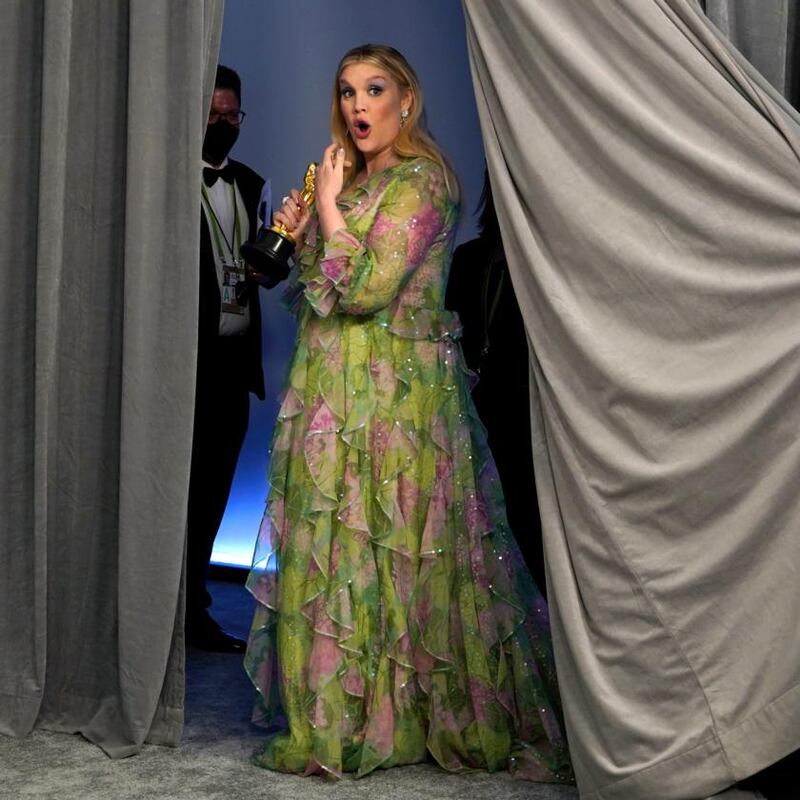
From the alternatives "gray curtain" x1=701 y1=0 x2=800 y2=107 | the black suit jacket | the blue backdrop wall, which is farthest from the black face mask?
"gray curtain" x1=701 y1=0 x2=800 y2=107

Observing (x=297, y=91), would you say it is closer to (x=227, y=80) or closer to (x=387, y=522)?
(x=227, y=80)

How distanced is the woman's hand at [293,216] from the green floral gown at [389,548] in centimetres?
6

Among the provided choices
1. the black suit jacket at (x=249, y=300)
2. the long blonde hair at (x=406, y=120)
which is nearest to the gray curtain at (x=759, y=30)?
the long blonde hair at (x=406, y=120)

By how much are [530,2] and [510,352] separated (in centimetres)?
111

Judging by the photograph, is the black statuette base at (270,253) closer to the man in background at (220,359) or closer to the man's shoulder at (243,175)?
the man in background at (220,359)

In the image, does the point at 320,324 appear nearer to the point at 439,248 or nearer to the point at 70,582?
the point at 439,248

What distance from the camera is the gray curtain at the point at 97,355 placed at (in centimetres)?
296

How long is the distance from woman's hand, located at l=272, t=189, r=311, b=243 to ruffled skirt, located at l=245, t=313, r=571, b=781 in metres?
0.22

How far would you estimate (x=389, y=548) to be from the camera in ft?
9.60

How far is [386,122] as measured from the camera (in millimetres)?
3033

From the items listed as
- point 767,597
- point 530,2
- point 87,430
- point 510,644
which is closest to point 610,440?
point 767,597

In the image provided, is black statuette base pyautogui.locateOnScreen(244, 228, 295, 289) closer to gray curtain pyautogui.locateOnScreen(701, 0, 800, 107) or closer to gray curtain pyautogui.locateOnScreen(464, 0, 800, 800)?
gray curtain pyautogui.locateOnScreen(464, 0, 800, 800)

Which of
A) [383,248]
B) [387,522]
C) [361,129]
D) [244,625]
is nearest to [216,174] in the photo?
[361,129]

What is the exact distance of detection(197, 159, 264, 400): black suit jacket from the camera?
3.99 metres
